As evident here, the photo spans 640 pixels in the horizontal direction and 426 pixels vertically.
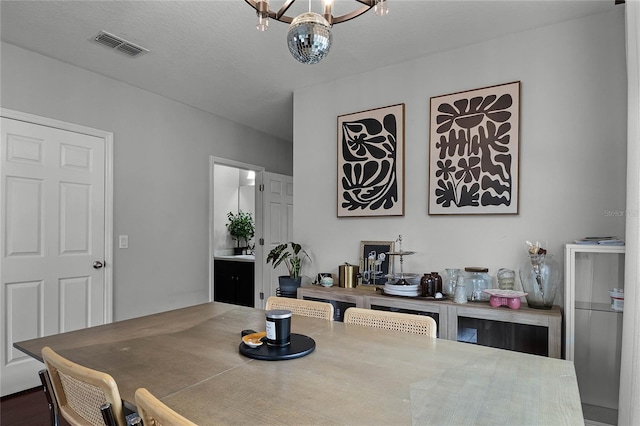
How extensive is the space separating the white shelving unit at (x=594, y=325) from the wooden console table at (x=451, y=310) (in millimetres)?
85

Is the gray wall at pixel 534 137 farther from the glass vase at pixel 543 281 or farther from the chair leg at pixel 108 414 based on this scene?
the chair leg at pixel 108 414

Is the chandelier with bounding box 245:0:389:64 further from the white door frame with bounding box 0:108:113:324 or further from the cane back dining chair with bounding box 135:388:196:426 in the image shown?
the white door frame with bounding box 0:108:113:324

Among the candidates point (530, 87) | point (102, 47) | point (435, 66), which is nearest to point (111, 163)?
point (102, 47)

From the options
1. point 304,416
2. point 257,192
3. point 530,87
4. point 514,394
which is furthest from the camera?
point 257,192

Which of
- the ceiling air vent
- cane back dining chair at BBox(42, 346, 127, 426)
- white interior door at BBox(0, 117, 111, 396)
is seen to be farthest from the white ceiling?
cane back dining chair at BBox(42, 346, 127, 426)

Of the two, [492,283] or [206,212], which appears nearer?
[492,283]

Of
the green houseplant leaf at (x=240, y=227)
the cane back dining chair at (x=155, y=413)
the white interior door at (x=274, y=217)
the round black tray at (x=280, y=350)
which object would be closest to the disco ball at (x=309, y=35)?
the round black tray at (x=280, y=350)

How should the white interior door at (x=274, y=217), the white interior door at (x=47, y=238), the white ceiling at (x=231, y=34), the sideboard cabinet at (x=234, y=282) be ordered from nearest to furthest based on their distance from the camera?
the white ceiling at (x=231, y=34), the white interior door at (x=47, y=238), the white interior door at (x=274, y=217), the sideboard cabinet at (x=234, y=282)

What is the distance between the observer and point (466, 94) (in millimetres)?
2777

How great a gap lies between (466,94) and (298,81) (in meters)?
1.49

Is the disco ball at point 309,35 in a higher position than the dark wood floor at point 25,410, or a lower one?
higher

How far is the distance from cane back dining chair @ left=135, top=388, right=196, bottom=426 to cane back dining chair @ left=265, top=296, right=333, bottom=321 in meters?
1.20

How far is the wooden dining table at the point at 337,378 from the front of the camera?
0.94 m

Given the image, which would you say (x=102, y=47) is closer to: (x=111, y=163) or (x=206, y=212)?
(x=111, y=163)
